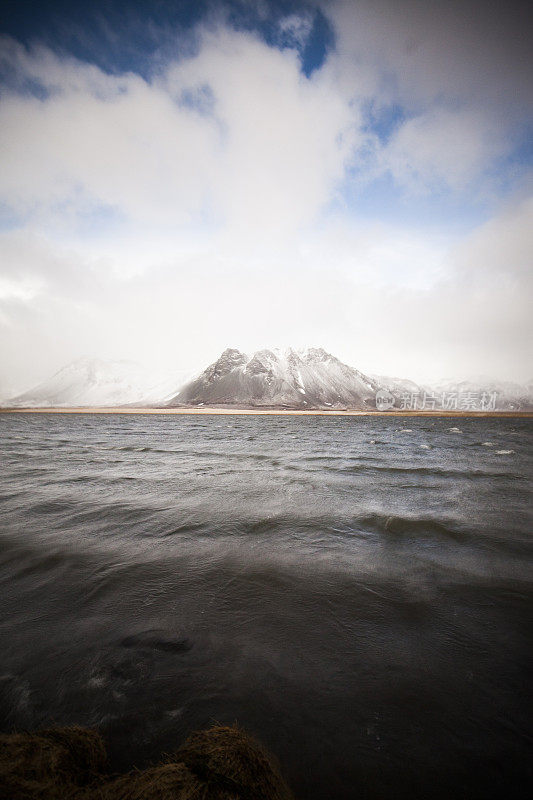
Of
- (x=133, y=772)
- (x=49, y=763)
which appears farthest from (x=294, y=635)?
(x=49, y=763)

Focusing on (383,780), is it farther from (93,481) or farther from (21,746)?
(93,481)

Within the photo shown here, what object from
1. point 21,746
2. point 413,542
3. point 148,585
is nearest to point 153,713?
point 21,746

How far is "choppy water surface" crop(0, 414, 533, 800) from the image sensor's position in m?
2.67

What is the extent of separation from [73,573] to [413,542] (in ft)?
22.6

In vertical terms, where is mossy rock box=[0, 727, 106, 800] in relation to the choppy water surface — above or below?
above

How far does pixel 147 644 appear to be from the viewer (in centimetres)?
388

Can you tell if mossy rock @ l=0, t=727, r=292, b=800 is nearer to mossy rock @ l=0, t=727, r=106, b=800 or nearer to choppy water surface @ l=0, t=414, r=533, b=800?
mossy rock @ l=0, t=727, r=106, b=800

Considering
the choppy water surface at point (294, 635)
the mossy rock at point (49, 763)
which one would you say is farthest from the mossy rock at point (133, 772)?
the choppy water surface at point (294, 635)

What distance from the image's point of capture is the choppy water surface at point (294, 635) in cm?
267

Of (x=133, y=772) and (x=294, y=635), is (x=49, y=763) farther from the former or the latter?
(x=294, y=635)

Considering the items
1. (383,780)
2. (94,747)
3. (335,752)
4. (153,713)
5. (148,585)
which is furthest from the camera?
(148,585)

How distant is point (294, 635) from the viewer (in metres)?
4.09

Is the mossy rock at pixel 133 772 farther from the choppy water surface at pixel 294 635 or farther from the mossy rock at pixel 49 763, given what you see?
the choppy water surface at pixel 294 635

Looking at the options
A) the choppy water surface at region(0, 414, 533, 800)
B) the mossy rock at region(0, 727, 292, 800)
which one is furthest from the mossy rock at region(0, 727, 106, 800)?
the choppy water surface at region(0, 414, 533, 800)
